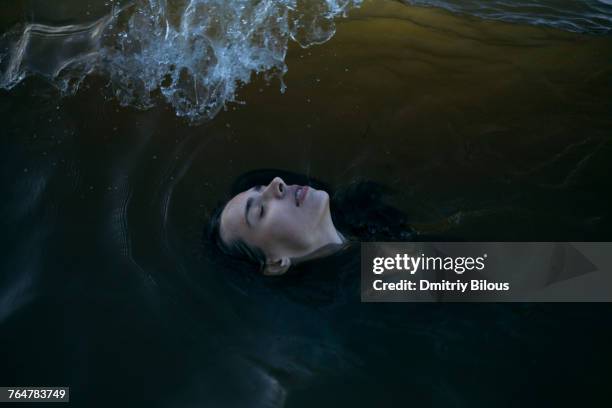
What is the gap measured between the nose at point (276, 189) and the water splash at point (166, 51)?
1.22 m

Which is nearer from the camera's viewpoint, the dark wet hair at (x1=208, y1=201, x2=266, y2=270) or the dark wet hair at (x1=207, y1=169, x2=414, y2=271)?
the dark wet hair at (x1=208, y1=201, x2=266, y2=270)

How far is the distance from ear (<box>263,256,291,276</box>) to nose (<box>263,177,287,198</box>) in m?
0.47

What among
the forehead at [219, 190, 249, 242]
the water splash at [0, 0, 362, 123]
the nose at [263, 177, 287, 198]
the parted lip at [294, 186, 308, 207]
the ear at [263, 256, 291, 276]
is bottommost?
the ear at [263, 256, 291, 276]

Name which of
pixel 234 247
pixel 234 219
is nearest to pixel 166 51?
pixel 234 219

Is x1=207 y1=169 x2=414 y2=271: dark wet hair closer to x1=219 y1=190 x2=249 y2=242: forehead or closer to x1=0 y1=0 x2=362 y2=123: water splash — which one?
x1=219 y1=190 x2=249 y2=242: forehead

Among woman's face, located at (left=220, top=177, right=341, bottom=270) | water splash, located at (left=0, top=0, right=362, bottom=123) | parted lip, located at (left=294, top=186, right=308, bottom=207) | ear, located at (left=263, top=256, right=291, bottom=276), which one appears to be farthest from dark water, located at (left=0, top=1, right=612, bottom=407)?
parted lip, located at (left=294, top=186, right=308, bottom=207)

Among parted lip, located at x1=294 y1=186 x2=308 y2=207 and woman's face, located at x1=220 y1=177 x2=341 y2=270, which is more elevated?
parted lip, located at x1=294 y1=186 x2=308 y2=207

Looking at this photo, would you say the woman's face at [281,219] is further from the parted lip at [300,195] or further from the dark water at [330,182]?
the dark water at [330,182]

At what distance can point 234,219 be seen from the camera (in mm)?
4145

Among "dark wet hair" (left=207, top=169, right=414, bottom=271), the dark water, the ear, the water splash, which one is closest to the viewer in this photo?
the dark water

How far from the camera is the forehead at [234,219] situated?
411 cm

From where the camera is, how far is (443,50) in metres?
4.81

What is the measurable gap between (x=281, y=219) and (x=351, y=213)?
0.79m

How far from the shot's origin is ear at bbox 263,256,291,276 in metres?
4.09
